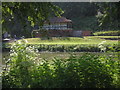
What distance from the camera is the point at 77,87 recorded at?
11.0ft

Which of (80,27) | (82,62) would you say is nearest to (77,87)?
(82,62)

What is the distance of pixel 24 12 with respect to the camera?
414 cm

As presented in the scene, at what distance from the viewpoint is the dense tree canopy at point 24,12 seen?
159 inches

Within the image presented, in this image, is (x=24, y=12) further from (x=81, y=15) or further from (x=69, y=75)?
(x=81, y=15)

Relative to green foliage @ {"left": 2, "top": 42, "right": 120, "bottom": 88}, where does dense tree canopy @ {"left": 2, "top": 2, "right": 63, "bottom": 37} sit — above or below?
above

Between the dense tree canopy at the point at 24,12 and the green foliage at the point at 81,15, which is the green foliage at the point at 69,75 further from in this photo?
the green foliage at the point at 81,15

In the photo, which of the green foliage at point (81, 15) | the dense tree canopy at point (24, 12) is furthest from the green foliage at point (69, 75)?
the green foliage at point (81, 15)

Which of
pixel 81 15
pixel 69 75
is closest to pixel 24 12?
pixel 69 75

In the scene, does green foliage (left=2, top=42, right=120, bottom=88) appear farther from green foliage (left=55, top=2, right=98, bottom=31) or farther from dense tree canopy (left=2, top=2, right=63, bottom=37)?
green foliage (left=55, top=2, right=98, bottom=31)

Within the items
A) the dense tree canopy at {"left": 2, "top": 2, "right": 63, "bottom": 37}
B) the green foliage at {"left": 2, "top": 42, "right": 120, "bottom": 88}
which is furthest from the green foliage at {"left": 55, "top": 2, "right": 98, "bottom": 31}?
the green foliage at {"left": 2, "top": 42, "right": 120, "bottom": 88}

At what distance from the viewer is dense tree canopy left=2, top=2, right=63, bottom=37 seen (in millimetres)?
4043

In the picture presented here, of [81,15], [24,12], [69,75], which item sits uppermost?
[81,15]

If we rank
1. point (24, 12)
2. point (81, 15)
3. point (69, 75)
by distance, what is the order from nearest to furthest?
point (69, 75)
point (24, 12)
point (81, 15)

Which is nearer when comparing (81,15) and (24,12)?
→ (24,12)
